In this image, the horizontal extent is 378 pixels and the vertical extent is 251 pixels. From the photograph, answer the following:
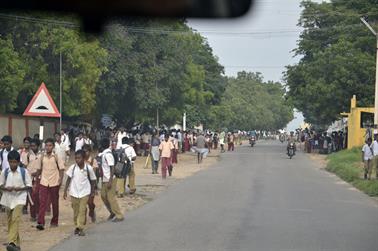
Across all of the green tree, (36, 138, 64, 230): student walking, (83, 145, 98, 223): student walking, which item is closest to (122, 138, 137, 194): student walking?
(83, 145, 98, 223): student walking

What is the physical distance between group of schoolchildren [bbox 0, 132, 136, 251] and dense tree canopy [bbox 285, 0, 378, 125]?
3044 cm

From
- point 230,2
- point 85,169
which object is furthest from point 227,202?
point 230,2

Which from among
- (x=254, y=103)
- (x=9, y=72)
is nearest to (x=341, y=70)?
(x=9, y=72)

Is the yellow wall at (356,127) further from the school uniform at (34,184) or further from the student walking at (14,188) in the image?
the student walking at (14,188)

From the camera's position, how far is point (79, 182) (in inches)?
481

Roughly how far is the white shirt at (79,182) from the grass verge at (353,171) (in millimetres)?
9979

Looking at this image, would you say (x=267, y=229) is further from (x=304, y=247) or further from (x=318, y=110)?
(x=318, y=110)

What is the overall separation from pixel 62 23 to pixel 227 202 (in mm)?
13762

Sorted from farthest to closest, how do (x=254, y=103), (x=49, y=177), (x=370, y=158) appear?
(x=254, y=103) < (x=370, y=158) < (x=49, y=177)

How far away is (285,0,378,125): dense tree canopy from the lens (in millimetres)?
44281

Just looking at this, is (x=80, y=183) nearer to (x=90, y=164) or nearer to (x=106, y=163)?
(x=90, y=164)

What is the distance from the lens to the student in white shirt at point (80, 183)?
39.7ft

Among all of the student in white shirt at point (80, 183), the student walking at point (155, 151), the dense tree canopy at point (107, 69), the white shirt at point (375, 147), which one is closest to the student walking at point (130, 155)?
the dense tree canopy at point (107, 69)

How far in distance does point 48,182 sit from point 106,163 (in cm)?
128
